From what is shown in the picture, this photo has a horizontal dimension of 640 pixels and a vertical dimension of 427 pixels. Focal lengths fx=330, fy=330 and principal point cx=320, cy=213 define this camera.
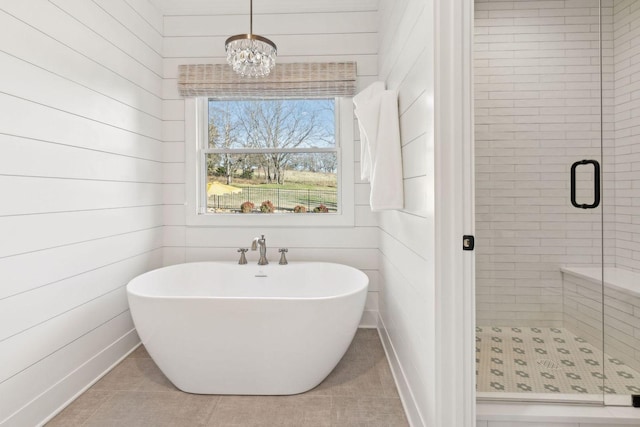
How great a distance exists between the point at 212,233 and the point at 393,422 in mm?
1854

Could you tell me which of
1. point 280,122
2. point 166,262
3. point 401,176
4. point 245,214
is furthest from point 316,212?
point 166,262

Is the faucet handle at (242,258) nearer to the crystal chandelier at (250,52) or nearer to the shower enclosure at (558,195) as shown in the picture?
the crystal chandelier at (250,52)

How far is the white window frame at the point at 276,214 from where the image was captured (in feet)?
8.68

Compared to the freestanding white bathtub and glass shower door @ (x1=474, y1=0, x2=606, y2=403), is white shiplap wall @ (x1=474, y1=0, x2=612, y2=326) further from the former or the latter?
the freestanding white bathtub

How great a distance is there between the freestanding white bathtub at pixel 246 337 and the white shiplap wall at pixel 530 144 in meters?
0.87

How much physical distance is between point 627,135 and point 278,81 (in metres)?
2.20

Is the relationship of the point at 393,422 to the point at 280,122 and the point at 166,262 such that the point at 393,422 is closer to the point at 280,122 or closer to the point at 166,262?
the point at 166,262

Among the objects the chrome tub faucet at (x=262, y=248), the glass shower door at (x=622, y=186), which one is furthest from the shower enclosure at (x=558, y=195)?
the chrome tub faucet at (x=262, y=248)

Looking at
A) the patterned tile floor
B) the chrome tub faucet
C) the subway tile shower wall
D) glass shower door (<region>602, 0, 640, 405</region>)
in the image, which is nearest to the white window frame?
the chrome tub faucet

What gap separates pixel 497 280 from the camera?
1933mm

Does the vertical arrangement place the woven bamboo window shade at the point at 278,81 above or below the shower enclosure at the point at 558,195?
above

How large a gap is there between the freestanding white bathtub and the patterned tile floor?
78 centimetres

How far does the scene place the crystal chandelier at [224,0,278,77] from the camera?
5.99 feet

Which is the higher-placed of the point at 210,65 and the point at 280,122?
the point at 210,65
